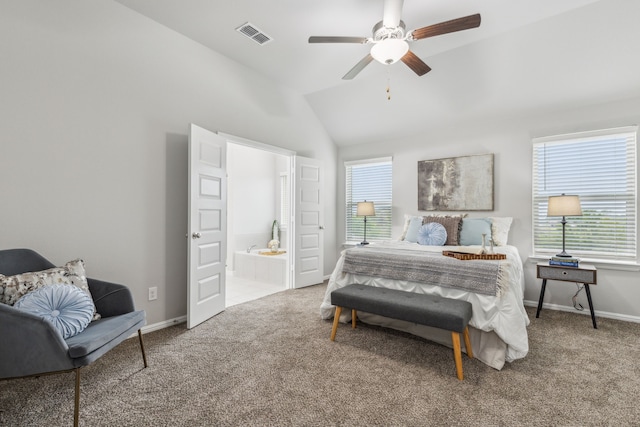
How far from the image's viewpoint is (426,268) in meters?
2.66

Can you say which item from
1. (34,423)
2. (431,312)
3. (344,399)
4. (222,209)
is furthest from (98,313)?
(431,312)

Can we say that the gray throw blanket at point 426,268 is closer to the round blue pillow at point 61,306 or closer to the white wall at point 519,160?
the white wall at point 519,160

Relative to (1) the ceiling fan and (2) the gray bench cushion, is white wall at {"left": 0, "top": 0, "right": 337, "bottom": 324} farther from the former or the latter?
(2) the gray bench cushion

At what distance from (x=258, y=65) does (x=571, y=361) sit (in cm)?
432

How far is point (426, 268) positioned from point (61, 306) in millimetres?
2654

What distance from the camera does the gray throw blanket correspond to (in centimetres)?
235

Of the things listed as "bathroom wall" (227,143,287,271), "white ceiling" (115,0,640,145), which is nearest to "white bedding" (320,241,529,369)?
"white ceiling" (115,0,640,145)

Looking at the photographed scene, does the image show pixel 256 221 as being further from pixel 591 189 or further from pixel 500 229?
pixel 591 189

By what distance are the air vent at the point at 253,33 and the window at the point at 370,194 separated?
2.61 meters

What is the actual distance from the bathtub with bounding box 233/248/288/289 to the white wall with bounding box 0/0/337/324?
1.84 m

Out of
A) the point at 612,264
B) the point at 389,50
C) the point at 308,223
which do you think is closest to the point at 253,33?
the point at 389,50

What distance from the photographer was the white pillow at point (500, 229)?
11.9 ft

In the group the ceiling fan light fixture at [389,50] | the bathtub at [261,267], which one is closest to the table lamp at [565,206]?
the ceiling fan light fixture at [389,50]

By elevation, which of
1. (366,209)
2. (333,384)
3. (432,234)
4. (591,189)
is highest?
(591,189)
